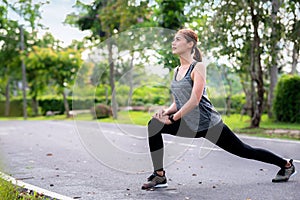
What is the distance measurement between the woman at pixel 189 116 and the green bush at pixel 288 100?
40.4 feet

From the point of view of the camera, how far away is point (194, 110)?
470 centimetres

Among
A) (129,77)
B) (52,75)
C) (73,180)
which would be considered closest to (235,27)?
(129,77)

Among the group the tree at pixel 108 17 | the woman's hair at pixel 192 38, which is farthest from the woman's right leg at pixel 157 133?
the tree at pixel 108 17

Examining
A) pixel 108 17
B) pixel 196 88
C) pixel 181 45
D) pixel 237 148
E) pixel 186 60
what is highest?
pixel 108 17

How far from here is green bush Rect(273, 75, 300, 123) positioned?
1675 centimetres

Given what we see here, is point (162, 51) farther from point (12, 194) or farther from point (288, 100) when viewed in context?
point (288, 100)

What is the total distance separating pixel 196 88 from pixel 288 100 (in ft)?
43.3

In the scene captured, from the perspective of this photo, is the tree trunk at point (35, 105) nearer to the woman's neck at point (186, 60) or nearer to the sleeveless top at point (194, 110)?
the woman's neck at point (186, 60)

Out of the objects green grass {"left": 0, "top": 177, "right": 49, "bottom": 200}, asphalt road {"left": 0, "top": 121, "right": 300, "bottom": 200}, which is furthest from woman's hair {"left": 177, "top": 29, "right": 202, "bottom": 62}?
green grass {"left": 0, "top": 177, "right": 49, "bottom": 200}

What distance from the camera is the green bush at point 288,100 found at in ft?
55.0

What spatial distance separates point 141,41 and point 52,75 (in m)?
28.0

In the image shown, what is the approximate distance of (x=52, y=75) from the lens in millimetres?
34219

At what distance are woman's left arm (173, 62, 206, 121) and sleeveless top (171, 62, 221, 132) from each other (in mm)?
58

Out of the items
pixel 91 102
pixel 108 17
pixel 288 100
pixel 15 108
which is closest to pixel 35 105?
pixel 15 108
